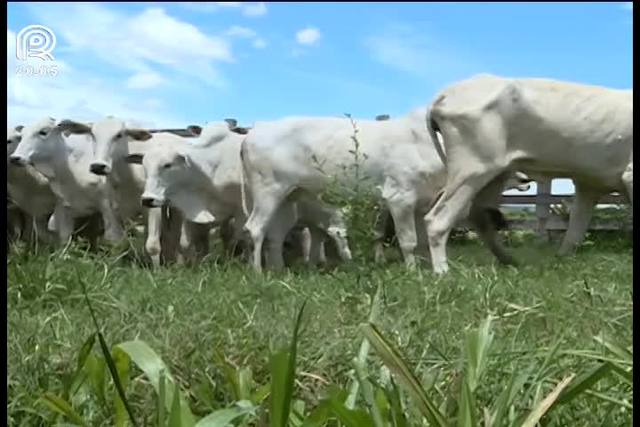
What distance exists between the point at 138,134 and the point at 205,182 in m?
1.08

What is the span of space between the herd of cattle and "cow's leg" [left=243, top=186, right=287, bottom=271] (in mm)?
11

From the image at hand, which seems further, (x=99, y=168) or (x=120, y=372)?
(x=99, y=168)

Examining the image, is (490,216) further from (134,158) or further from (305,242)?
(134,158)

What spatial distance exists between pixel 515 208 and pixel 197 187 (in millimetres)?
5433

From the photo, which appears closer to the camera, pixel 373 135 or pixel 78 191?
pixel 373 135

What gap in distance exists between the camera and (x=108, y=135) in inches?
335

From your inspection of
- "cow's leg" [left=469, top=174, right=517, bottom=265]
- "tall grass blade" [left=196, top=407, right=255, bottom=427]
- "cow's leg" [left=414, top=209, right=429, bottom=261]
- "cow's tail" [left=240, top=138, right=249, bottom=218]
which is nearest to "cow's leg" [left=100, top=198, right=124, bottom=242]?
"cow's tail" [left=240, top=138, right=249, bottom=218]

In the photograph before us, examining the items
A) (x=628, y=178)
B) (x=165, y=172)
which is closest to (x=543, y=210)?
(x=628, y=178)

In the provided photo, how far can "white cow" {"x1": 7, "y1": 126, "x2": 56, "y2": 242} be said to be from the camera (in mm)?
8828

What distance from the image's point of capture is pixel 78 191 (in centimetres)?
845

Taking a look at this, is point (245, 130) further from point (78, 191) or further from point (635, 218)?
point (635, 218)

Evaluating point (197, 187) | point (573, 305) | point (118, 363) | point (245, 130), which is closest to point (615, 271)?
point (573, 305)

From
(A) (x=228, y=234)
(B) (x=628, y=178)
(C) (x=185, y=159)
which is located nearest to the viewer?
(B) (x=628, y=178)

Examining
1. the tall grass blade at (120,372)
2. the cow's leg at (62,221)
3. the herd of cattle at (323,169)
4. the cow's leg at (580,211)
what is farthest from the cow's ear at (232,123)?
the tall grass blade at (120,372)
